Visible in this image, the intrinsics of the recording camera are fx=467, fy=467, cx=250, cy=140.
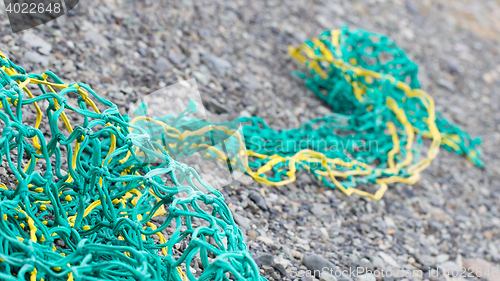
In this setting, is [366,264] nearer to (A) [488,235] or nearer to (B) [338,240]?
(B) [338,240]

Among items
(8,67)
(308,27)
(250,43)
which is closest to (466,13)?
(308,27)

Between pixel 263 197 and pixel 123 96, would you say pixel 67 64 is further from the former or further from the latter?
pixel 263 197

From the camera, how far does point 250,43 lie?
3320 mm

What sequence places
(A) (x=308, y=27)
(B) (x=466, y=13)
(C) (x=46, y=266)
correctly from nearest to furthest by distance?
1. (C) (x=46, y=266)
2. (A) (x=308, y=27)
3. (B) (x=466, y=13)

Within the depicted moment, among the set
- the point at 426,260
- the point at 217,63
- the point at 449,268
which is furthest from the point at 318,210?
the point at 217,63

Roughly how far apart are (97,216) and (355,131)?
1.81 m

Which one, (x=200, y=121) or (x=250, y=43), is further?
(x=250, y=43)

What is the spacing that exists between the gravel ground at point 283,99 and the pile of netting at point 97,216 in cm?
30

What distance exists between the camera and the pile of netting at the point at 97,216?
1.23 meters

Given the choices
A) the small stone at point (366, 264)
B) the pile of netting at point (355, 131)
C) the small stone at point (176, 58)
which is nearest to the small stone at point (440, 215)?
the pile of netting at point (355, 131)

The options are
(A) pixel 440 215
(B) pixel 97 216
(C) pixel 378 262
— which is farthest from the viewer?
(A) pixel 440 215

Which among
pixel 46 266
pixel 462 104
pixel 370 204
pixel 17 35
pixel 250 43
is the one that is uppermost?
pixel 17 35

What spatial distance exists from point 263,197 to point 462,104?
96.0 inches

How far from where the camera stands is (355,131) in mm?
2896
